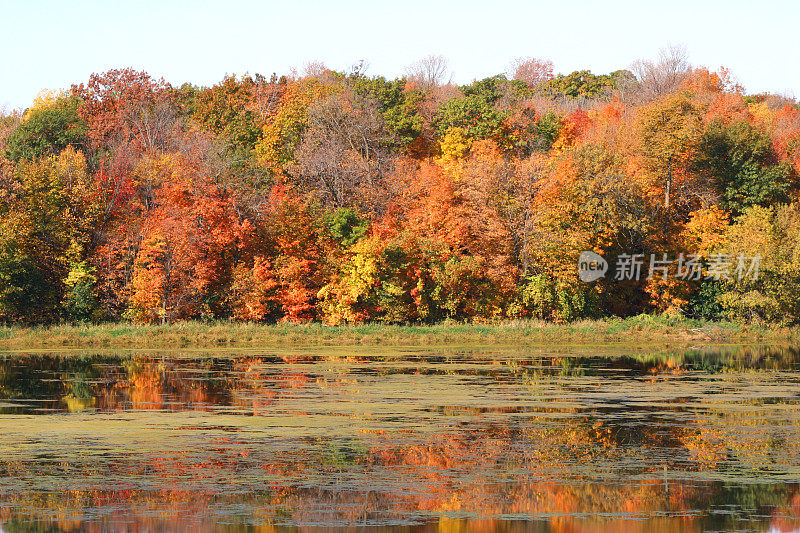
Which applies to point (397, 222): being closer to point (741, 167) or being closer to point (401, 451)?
point (741, 167)

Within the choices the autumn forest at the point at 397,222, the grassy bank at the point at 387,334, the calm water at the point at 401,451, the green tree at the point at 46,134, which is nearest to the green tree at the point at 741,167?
the autumn forest at the point at 397,222

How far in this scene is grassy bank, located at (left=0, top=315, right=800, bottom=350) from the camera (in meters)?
52.3

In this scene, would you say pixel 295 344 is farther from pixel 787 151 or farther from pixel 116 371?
pixel 787 151

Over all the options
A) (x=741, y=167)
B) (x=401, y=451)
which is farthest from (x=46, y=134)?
(x=401, y=451)

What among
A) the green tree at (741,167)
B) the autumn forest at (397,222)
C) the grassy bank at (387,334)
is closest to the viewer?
the grassy bank at (387,334)

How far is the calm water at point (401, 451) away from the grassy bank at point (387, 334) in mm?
16118

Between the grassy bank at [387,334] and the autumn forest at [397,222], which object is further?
the autumn forest at [397,222]

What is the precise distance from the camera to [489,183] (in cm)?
6259

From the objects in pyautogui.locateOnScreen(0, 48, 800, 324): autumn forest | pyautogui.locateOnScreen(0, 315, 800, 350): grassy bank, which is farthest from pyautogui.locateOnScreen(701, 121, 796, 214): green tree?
pyautogui.locateOnScreen(0, 315, 800, 350): grassy bank

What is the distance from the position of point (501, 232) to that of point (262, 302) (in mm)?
15044

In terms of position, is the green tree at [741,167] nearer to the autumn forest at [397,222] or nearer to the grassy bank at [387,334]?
the autumn forest at [397,222]

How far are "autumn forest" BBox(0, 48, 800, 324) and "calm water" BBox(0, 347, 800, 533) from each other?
23837mm

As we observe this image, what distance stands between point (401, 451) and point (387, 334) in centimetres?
3651

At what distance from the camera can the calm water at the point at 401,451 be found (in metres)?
14.6
